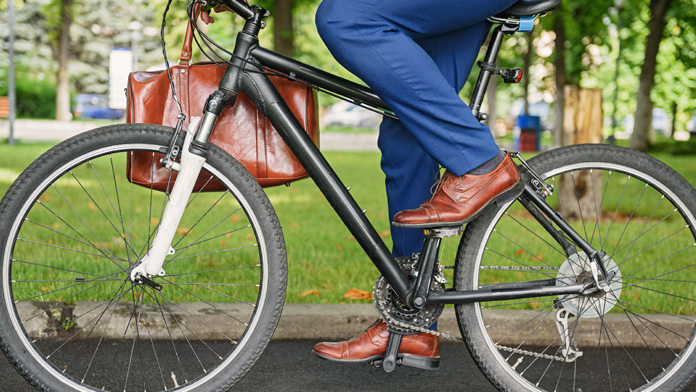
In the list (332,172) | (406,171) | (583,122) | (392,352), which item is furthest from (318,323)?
(583,122)

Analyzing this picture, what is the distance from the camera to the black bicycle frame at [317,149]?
7.53 feet

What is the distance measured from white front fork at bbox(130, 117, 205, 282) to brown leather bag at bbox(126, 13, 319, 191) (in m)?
0.06

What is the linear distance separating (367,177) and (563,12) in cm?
1032

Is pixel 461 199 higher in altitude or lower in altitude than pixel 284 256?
higher

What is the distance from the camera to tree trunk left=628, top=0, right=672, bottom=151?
17.2 metres

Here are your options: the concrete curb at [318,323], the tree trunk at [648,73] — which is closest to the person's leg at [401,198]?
the concrete curb at [318,323]

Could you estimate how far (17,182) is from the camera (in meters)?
2.16

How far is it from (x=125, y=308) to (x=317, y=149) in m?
1.35

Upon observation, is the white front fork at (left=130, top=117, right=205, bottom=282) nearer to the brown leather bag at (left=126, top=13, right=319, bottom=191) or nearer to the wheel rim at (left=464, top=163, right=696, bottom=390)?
the brown leather bag at (left=126, top=13, right=319, bottom=191)

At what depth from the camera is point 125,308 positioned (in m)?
3.16

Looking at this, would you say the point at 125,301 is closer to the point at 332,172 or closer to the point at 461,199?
the point at 332,172

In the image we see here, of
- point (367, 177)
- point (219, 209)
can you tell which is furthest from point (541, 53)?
point (219, 209)

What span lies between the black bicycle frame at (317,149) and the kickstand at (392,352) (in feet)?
0.67

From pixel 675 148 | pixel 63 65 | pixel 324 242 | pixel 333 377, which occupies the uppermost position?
pixel 63 65
